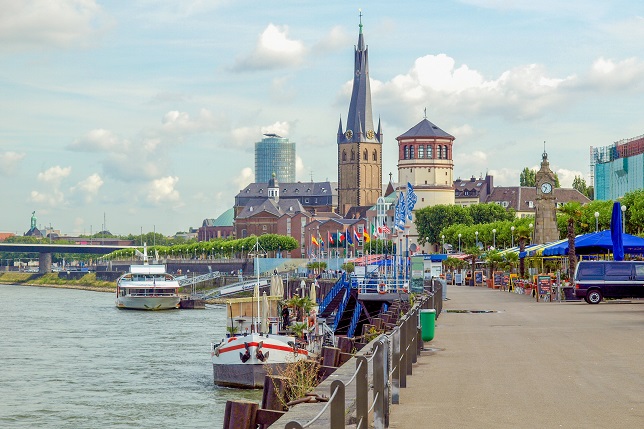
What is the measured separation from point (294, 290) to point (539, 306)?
268 feet

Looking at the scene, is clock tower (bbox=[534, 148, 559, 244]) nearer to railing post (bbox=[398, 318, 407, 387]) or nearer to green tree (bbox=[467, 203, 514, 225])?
green tree (bbox=[467, 203, 514, 225])

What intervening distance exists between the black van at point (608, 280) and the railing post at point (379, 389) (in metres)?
33.1

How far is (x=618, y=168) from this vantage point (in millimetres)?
139750

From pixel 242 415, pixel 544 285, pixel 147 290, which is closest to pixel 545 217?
pixel 147 290

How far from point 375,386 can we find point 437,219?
501 feet

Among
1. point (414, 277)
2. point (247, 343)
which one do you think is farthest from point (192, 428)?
point (414, 277)

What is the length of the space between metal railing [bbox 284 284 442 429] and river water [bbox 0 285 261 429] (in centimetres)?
1257

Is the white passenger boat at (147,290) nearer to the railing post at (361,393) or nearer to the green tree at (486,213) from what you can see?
the green tree at (486,213)

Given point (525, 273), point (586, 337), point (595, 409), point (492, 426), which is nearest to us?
point (492, 426)

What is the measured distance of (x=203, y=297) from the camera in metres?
133

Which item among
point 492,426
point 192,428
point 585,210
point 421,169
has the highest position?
point 421,169

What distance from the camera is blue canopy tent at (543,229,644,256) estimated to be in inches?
1922

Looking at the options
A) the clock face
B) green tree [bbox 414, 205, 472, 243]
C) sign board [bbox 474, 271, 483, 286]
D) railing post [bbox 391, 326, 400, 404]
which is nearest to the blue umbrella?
railing post [bbox 391, 326, 400, 404]

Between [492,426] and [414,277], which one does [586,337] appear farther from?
[414,277]
